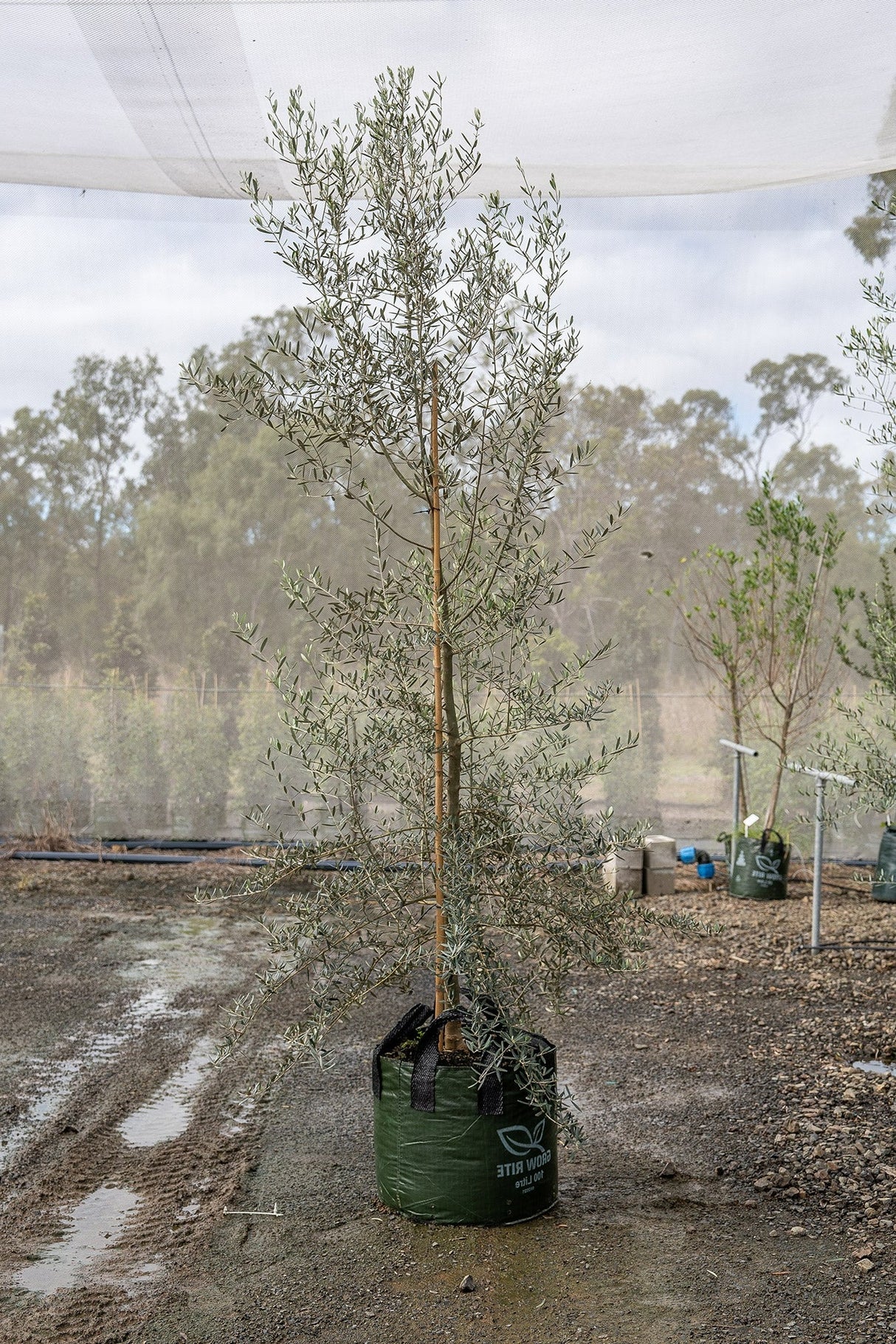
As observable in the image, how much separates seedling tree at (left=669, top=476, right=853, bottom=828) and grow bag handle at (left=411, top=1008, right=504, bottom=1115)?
435cm

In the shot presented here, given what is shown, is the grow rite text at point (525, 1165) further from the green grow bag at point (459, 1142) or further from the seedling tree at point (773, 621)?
the seedling tree at point (773, 621)

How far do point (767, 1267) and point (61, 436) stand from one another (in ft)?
28.7

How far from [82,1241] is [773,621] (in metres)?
5.97

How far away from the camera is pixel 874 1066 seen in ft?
14.2

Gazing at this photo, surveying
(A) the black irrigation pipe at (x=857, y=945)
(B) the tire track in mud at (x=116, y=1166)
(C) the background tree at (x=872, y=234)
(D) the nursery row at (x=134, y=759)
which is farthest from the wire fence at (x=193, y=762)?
(B) the tire track in mud at (x=116, y=1166)

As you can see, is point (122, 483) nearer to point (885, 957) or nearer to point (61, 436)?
point (61, 436)

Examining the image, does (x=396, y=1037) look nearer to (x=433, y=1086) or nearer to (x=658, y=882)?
A: (x=433, y=1086)

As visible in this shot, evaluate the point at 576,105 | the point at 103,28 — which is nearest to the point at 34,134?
the point at 103,28

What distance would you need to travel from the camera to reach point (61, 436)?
32.2 ft

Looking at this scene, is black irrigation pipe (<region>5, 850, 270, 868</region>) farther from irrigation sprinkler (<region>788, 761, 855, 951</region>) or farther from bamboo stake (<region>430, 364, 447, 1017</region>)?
bamboo stake (<region>430, 364, 447, 1017</region>)

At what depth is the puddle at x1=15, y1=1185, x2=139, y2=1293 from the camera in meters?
2.82

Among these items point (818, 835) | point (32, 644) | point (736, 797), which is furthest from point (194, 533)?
point (818, 835)

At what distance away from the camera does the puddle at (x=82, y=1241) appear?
282 cm

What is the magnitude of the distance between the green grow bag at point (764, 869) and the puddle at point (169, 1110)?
158 inches
